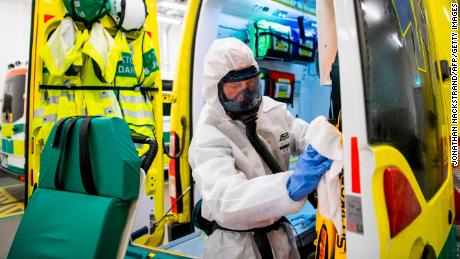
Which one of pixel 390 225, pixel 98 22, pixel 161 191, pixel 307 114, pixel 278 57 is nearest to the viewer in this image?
pixel 390 225

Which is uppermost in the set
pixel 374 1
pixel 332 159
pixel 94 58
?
pixel 94 58

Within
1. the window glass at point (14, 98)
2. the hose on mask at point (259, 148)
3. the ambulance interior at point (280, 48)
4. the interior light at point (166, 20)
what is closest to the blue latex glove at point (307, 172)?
the hose on mask at point (259, 148)

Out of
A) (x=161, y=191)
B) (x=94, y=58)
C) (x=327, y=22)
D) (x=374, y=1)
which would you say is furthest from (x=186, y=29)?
(x=374, y=1)

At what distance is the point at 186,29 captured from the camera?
10.0 feet

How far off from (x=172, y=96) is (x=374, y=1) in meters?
2.19

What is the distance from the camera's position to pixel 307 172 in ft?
3.94

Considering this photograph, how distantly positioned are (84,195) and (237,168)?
0.77 m

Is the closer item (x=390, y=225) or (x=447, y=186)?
(x=390, y=225)

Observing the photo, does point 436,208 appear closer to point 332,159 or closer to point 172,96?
point 332,159

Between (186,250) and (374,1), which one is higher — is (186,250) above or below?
below

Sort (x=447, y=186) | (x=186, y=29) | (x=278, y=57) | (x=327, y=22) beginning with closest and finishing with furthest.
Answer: (x=327, y=22) < (x=447, y=186) < (x=186, y=29) < (x=278, y=57)

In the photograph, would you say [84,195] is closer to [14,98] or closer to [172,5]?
[14,98]

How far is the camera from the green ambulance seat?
1.71m

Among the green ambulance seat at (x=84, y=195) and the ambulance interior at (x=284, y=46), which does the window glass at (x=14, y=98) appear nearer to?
the ambulance interior at (x=284, y=46)
